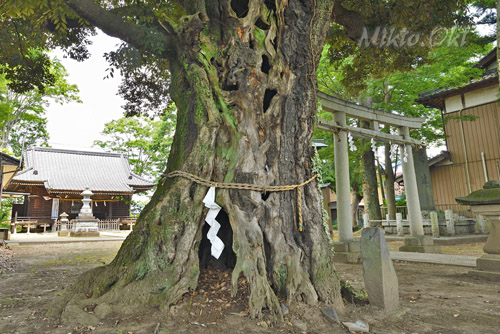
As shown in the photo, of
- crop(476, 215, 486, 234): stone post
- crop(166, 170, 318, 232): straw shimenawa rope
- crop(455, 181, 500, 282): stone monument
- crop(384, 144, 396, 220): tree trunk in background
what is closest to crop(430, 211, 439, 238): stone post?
crop(476, 215, 486, 234): stone post

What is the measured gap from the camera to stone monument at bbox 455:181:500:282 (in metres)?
5.38

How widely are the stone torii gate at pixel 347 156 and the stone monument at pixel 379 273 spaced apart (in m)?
4.31

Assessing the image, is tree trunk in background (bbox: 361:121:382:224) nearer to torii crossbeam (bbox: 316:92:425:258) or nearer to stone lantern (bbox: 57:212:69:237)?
torii crossbeam (bbox: 316:92:425:258)

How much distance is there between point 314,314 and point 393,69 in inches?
295

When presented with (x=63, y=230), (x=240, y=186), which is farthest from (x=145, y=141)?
(x=240, y=186)

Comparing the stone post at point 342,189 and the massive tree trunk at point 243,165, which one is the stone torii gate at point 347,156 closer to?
the stone post at point 342,189

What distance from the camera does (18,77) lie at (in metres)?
7.07

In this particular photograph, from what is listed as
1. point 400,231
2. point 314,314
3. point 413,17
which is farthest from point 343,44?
point 400,231

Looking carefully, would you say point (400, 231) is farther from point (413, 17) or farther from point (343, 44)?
point (413, 17)

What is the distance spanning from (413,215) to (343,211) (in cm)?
321

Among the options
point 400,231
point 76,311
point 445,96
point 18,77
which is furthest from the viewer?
point 445,96

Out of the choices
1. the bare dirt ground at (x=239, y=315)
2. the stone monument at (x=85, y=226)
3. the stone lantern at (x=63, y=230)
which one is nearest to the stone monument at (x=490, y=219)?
the bare dirt ground at (x=239, y=315)

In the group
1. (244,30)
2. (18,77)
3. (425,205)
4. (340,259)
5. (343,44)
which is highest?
(343,44)

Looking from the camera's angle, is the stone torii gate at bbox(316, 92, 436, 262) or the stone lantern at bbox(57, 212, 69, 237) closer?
the stone torii gate at bbox(316, 92, 436, 262)
